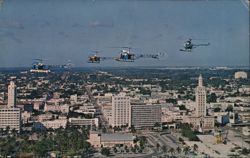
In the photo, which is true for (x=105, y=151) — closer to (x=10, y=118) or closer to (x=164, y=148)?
(x=164, y=148)

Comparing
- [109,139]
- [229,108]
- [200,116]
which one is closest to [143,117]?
[200,116]

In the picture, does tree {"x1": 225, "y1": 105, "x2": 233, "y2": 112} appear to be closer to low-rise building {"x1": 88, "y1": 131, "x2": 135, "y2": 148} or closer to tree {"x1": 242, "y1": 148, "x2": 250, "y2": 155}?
low-rise building {"x1": 88, "y1": 131, "x2": 135, "y2": 148}

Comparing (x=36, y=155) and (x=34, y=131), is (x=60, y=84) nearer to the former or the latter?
(x=34, y=131)

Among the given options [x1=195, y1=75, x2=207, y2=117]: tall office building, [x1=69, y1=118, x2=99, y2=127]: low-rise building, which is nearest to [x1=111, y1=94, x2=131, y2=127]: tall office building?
[x1=69, y1=118, x2=99, y2=127]: low-rise building

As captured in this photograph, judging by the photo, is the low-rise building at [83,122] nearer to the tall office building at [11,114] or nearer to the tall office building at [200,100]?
the tall office building at [11,114]

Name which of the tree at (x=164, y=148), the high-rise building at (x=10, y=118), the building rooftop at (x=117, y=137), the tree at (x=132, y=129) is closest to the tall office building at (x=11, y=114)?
the high-rise building at (x=10, y=118)

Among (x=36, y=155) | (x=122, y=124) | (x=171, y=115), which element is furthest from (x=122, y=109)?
(x=36, y=155)
